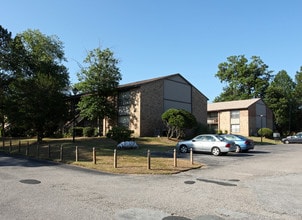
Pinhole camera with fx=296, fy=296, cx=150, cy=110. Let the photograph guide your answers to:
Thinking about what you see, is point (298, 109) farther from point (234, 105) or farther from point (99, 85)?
point (99, 85)

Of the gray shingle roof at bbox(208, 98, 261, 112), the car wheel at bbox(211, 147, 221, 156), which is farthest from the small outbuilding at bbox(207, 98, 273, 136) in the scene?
the car wheel at bbox(211, 147, 221, 156)

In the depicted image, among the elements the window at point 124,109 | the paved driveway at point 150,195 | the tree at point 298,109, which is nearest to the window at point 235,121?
the tree at point 298,109

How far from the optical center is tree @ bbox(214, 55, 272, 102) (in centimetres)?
7019

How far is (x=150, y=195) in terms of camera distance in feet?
28.1

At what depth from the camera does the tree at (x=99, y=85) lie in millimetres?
34616

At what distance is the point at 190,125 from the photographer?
32.8 meters

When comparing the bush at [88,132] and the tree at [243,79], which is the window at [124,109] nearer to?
the bush at [88,132]

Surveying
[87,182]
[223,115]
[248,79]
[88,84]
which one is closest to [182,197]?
[87,182]

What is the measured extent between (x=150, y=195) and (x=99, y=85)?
27.8 m

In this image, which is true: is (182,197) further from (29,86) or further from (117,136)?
(29,86)

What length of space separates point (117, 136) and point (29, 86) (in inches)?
364

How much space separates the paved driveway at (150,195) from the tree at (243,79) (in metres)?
60.3

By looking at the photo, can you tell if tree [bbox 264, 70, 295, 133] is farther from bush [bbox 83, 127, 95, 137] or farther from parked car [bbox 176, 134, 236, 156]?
parked car [bbox 176, 134, 236, 156]

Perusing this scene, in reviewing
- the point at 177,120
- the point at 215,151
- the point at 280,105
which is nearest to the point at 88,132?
the point at 177,120
